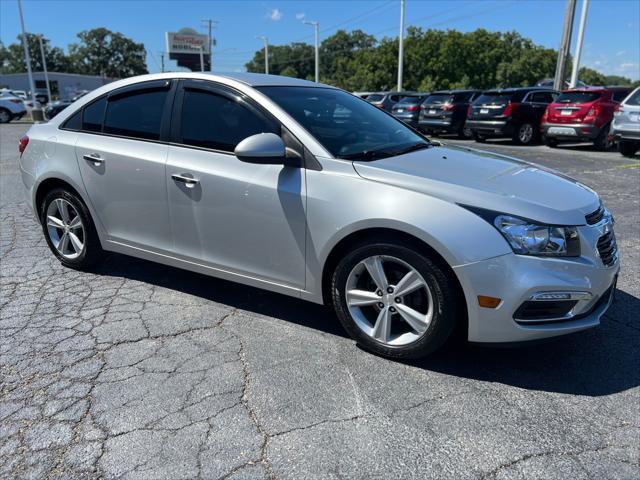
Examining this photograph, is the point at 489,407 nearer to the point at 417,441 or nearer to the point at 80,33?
the point at 417,441

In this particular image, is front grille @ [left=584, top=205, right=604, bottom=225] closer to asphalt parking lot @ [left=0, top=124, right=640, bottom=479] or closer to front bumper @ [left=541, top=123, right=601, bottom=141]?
asphalt parking lot @ [left=0, top=124, right=640, bottom=479]

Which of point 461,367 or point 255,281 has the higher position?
point 255,281

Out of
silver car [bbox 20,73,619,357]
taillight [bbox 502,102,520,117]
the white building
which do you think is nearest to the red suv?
taillight [bbox 502,102,520,117]

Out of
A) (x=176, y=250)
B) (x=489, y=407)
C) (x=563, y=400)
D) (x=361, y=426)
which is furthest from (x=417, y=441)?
(x=176, y=250)

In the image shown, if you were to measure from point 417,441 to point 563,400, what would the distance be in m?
0.89

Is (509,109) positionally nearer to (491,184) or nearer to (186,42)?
(491,184)

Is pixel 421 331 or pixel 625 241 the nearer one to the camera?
pixel 421 331

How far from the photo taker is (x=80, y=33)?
117m

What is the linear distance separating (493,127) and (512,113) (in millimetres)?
663

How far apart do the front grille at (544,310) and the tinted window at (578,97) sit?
40.4ft

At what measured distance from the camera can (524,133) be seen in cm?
1544

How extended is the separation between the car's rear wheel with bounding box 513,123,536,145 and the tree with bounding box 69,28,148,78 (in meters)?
116

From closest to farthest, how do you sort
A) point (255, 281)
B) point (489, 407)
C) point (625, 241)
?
point (489, 407) < point (255, 281) < point (625, 241)

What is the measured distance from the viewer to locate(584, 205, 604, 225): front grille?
9.42ft
